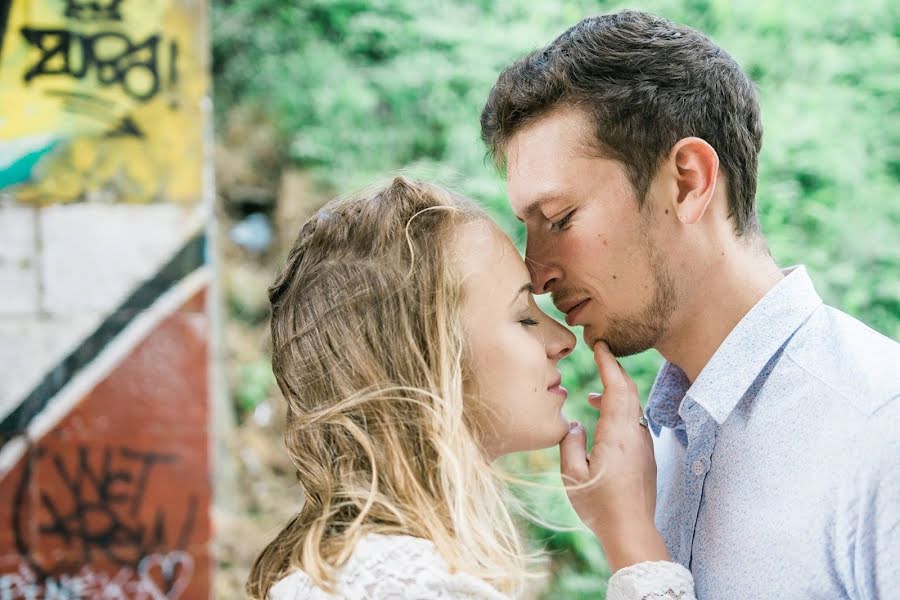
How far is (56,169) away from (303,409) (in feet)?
7.65

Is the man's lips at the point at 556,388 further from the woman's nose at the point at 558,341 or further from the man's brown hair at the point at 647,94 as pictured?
the man's brown hair at the point at 647,94

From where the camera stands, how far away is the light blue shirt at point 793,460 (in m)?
1.42

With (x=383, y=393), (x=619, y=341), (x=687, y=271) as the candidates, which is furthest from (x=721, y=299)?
(x=383, y=393)

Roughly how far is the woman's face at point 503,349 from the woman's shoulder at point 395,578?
353 millimetres

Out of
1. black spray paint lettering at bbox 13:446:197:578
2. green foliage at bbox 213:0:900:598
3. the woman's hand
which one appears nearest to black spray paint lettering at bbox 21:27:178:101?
green foliage at bbox 213:0:900:598

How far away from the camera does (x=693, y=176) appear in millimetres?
1802

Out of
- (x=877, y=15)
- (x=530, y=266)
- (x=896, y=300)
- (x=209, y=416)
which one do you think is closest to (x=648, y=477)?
(x=530, y=266)

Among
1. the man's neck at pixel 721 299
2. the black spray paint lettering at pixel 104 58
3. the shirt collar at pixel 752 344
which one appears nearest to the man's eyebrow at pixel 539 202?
the man's neck at pixel 721 299

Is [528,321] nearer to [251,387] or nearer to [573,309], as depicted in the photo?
[573,309]

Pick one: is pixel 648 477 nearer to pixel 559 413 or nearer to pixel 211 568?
pixel 559 413

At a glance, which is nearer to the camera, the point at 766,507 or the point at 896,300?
the point at 766,507

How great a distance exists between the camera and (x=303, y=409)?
1630 mm

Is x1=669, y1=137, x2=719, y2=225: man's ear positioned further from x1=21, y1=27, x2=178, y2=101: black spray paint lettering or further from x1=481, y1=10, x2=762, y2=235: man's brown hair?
x1=21, y1=27, x2=178, y2=101: black spray paint lettering

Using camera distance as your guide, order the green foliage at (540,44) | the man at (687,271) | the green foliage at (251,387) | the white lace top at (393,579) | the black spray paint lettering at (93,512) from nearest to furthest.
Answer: the white lace top at (393,579) → the man at (687,271) → the black spray paint lettering at (93,512) → the green foliage at (540,44) → the green foliage at (251,387)
